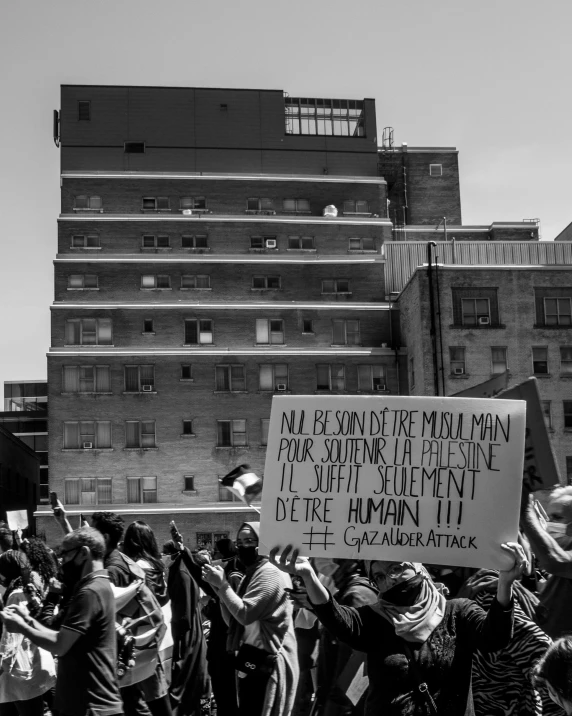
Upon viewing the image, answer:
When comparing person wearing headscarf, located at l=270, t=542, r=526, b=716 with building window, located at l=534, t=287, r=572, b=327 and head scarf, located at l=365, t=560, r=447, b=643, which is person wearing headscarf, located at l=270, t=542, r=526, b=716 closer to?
head scarf, located at l=365, t=560, r=447, b=643

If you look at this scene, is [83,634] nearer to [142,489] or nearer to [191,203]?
[142,489]

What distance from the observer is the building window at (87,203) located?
64.1 metres

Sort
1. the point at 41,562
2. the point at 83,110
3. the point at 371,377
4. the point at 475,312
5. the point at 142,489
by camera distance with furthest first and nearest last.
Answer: the point at 83,110, the point at 371,377, the point at 475,312, the point at 142,489, the point at 41,562

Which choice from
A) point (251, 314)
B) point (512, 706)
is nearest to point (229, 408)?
point (251, 314)

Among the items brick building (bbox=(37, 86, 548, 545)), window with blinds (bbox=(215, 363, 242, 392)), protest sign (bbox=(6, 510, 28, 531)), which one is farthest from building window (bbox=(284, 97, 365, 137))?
protest sign (bbox=(6, 510, 28, 531))

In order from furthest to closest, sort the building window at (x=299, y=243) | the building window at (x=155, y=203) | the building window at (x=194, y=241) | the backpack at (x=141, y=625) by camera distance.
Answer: the building window at (x=155, y=203), the building window at (x=299, y=243), the building window at (x=194, y=241), the backpack at (x=141, y=625)

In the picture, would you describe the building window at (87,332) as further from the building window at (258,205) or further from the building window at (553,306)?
the building window at (553,306)

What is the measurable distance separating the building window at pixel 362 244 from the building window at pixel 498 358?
1104 cm

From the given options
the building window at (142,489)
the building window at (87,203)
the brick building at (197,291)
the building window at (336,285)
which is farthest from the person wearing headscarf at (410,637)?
the building window at (87,203)

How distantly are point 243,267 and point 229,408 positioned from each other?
8.27m

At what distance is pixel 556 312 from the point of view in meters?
59.2

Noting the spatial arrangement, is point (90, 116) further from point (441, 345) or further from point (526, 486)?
point (526, 486)

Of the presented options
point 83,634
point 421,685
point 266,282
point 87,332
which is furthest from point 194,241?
point 421,685

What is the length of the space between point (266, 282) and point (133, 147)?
1360cm
